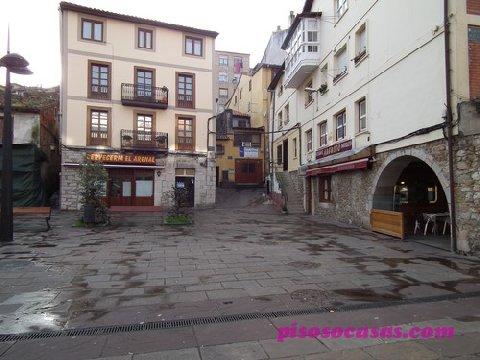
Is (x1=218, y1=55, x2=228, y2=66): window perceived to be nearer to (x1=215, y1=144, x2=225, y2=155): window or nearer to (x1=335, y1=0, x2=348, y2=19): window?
(x1=215, y1=144, x2=225, y2=155): window

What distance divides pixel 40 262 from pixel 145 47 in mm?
18862

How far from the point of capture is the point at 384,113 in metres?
12.9

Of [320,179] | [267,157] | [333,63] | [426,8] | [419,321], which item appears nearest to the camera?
[419,321]

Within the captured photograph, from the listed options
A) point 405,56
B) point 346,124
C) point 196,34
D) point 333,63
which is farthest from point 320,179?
point 196,34

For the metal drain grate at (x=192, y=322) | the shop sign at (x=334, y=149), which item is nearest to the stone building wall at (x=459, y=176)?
the shop sign at (x=334, y=149)

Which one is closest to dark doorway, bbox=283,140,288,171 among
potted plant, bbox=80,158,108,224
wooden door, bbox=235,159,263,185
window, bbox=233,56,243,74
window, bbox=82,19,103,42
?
wooden door, bbox=235,159,263,185

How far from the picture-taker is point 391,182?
13.3 m

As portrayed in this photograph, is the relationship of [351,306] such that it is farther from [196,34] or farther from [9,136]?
[196,34]

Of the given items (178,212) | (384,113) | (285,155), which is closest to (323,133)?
(384,113)

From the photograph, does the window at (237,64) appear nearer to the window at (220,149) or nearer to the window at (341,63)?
the window at (220,149)

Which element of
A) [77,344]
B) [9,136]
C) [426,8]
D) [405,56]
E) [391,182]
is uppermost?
[426,8]

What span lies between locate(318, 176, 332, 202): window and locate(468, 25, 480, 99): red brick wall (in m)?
9.26

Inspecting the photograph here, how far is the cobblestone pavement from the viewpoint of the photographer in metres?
4.95

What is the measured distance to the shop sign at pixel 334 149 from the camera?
1580cm
